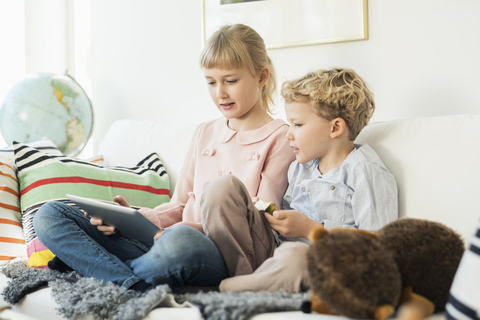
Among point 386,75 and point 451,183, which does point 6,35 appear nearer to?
point 386,75

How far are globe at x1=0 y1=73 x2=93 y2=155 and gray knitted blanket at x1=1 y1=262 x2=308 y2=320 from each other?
4.03 feet

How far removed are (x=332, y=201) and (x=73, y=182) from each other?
0.92m

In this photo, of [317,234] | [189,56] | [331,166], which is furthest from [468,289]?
[189,56]

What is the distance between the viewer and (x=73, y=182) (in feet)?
5.92

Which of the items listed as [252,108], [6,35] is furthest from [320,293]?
[6,35]

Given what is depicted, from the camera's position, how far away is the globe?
2486 millimetres

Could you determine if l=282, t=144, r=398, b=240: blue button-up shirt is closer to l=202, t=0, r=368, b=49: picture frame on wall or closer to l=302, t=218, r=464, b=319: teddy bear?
l=302, t=218, r=464, b=319: teddy bear

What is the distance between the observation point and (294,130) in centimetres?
146

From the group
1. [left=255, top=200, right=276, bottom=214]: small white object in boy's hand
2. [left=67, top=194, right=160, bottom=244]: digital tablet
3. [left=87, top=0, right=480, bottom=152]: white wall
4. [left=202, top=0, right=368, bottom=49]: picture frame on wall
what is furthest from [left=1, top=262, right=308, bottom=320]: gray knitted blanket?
[left=202, top=0, right=368, bottom=49]: picture frame on wall

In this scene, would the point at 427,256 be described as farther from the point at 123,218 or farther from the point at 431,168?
the point at 123,218

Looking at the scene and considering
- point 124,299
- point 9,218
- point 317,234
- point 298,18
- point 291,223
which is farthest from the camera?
point 298,18

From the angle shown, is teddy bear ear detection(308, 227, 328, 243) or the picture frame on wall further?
the picture frame on wall

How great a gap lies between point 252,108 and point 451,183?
2.07 feet

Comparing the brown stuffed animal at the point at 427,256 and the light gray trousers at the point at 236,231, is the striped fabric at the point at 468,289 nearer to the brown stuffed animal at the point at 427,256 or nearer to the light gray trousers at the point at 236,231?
the brown stuffed animal at the point at 427,256
